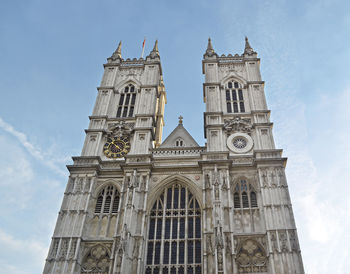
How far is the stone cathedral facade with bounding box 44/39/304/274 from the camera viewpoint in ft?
68.4

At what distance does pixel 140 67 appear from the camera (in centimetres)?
3416

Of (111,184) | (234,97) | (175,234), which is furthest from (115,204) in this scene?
(234,97)

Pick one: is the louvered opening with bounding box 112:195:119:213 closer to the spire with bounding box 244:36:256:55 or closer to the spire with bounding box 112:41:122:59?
the spire with bounding box 112:41:122:59

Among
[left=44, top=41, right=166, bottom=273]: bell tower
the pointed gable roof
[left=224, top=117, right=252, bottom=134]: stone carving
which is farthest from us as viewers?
the pointed gable roof

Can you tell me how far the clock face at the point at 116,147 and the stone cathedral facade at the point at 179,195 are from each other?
0.09 meters

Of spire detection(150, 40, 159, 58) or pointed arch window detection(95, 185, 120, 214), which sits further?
spire detection(150, 40, 159, 58)

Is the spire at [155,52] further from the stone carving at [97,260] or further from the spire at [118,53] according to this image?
the stone carving at [97,260]

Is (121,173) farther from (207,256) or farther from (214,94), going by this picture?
(214,94)

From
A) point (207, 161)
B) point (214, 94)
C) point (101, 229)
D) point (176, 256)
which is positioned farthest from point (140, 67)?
point (176, 256)

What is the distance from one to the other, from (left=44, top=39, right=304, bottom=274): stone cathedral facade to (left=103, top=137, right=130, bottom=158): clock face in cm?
9

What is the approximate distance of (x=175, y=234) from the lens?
2253 cm

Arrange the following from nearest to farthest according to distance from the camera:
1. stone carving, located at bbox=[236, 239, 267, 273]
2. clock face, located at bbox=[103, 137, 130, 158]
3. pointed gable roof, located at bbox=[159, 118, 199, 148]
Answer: stone carving, located at bbox=[236, 239, 267, 273] → clock face, located at bbox=[103, 137, 130, 158] → pointed gable roof, located at bbox=[159, 118, 199, 148]

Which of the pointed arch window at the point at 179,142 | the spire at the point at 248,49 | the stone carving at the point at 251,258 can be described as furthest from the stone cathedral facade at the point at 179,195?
the spire at the point at 248,49

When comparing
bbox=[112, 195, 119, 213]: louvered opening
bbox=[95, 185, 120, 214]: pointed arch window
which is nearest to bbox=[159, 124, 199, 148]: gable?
bbox=[95, 185, 120, 214]: pointed arch window
